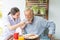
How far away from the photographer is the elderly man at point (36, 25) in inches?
76.7

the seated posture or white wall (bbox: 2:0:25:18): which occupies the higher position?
white wall (bbox: 2:0:25:18)

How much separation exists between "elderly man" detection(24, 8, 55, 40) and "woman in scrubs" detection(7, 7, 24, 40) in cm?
9

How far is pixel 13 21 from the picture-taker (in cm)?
199

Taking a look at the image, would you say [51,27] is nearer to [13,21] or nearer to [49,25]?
[49,25]

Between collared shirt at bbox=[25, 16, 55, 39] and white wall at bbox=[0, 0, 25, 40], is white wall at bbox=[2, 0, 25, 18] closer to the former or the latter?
white wall at bbox=[0, 0, 25, 40]

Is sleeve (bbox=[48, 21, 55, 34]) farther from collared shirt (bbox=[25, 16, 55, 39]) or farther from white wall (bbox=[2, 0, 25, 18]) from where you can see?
white wall (bbox=[2, 0, 25, 18])

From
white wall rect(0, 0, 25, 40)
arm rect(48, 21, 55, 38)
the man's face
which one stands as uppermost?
white wall rect(0, 0, 25, 40)

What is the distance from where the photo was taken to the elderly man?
1948 millimetres

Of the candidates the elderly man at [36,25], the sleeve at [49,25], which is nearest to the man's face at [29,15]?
the elderly man at [36,25]

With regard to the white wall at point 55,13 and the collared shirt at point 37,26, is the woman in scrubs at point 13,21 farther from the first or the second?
the white wall at point 55,13

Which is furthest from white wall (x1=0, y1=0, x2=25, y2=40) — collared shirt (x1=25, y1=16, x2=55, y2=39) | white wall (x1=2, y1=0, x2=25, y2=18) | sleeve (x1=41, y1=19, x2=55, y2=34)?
sleeve (x1=41, y1=19, x2=55, y2=34)

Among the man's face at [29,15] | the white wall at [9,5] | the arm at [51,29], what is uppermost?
the white wall at [9,5]

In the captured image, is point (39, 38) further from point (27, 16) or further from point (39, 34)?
point (27, 16)

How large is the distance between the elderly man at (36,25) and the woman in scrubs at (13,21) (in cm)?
9
